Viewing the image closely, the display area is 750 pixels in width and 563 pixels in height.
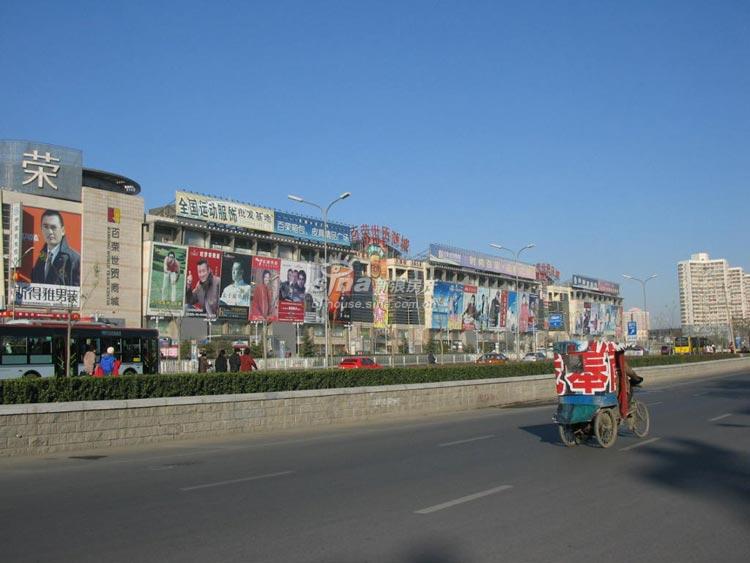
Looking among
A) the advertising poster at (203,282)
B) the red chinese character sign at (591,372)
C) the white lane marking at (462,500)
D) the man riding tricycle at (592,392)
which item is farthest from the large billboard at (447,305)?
the white lane marking at (462,500)

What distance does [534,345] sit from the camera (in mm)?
121938

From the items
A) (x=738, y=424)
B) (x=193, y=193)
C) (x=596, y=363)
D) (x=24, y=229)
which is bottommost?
(x=738, y=424)

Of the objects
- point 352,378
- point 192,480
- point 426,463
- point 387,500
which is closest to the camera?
point 387,500

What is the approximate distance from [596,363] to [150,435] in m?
9.44

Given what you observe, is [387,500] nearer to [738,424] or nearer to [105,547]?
[105,547]

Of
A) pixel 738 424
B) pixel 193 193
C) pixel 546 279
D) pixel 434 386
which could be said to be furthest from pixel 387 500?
pixel 546 279

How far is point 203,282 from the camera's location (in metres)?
72.8

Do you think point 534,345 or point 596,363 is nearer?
point 596,363

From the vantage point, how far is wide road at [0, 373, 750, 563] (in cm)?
675

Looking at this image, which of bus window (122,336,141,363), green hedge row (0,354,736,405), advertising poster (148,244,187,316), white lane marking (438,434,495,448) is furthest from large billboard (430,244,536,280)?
white lane marking (438,434,495,448)

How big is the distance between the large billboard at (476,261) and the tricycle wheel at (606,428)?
92.5 meters

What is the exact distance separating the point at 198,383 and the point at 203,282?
55.9 metres

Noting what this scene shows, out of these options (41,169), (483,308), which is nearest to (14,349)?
(41,169)

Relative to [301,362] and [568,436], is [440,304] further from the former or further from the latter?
[568,436]
